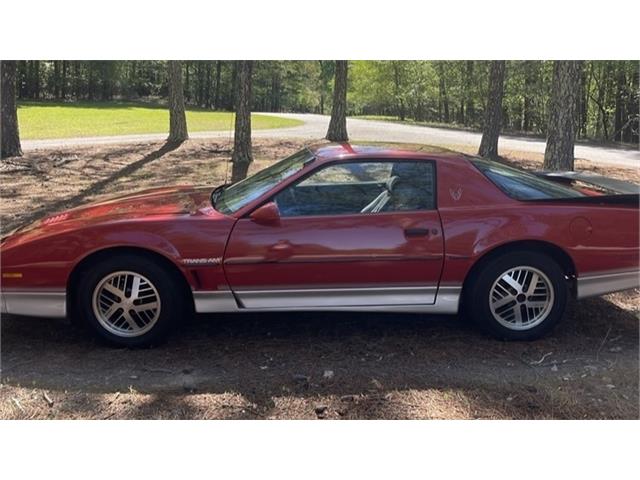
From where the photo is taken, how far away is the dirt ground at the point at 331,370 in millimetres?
3107

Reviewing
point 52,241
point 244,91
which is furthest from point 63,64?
point 52,241

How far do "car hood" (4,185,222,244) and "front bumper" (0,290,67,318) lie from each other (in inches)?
16.9

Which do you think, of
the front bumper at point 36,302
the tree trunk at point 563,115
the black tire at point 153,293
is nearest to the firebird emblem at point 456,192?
the black tire at point 153,293

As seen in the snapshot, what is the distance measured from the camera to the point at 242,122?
37.2 ft

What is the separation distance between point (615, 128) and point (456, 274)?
2821 centimetres

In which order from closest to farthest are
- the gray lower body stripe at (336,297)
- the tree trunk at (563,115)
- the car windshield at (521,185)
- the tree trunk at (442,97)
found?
the gray lower body stripe at (336,297) → the car windshield at (521,185) → the tree trunk at (563,115) → the tree trunk at (442,97)

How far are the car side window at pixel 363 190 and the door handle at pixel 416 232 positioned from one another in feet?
0.56

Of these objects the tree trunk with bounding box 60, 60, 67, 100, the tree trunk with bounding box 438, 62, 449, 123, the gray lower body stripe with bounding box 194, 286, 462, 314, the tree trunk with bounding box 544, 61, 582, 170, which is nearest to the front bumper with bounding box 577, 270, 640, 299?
the gray lower body stripe with bounding box 194, 286, 462, 314

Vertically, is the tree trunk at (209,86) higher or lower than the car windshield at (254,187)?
higher

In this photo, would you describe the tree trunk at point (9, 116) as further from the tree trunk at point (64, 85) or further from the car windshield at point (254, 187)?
the tree trunk at point (64, 85)

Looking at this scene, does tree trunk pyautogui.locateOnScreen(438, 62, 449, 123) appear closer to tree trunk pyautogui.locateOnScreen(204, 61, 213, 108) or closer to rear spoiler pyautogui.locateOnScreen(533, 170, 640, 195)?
tree trunk pyautogui.locateOnScreen(204, 61, 213, 108)

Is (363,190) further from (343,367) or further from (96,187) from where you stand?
(96,187)

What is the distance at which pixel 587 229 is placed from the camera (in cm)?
386

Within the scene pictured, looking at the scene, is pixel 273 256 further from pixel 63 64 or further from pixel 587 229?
pixel 63 64
